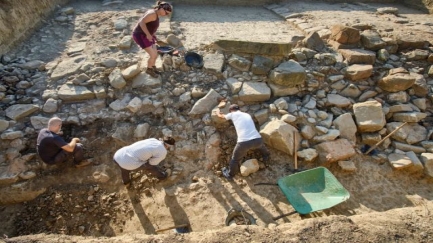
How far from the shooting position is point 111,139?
4.27 metres

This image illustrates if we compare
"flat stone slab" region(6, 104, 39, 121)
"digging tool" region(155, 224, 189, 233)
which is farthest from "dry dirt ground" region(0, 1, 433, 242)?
"flat stone slab" region(6, 104, 39, 121)

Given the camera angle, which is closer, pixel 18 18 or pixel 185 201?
pixel 185 201

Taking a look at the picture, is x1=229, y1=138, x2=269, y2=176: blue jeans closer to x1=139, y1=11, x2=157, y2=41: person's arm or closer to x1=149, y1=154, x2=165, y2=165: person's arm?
x1=149, y1=154, x2=165, y2=165: person's arm

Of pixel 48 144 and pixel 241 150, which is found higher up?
pixel 48 144

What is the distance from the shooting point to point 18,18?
5375 mm

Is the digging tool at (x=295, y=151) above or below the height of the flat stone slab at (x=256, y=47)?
below

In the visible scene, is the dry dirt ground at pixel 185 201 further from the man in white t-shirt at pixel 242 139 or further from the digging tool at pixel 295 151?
the man in white t-shirt at pixel 242 139

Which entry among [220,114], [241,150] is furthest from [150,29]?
[241,150]

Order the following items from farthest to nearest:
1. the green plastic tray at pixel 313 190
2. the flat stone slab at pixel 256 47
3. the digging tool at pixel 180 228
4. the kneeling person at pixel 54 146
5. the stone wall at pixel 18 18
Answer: the stone wall at pixel 18 18, the flat stone slab at pixel 256 47, the kneeling person at pixel 54 146, the green plastic tray at pixel 313 190, the digging tool at pixel 180 228

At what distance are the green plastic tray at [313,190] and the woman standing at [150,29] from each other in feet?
8.87

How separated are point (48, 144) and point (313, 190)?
360 centimetres

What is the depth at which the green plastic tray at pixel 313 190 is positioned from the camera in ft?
11.5

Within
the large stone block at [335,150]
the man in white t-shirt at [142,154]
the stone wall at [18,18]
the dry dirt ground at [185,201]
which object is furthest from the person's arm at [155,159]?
the stone wall at [18,18]

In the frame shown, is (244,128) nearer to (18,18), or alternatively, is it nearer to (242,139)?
(242,139)
